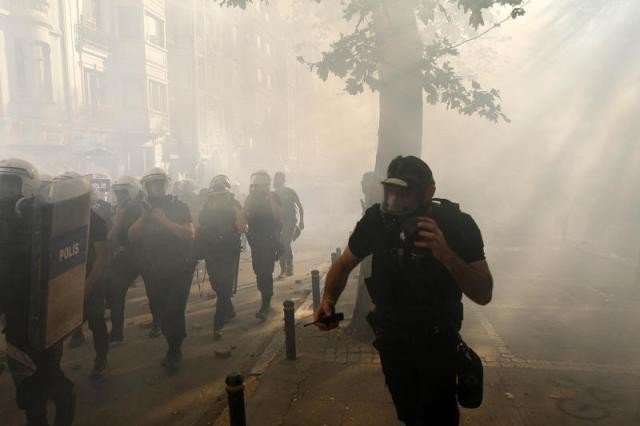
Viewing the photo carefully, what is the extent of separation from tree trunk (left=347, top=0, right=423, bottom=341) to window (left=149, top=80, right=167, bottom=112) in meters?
20.7

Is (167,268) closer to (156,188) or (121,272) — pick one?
(156,188)

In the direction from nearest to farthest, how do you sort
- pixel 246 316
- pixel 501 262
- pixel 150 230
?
1. pixel 150 230
2. pixel 246 316
3. pixel 501 262

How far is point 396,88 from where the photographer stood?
20.1ft

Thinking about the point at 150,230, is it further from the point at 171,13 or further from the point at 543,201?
the point at 171,13

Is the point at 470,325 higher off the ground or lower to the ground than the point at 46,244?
lower

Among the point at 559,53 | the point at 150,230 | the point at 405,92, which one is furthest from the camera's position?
the point at 559,53

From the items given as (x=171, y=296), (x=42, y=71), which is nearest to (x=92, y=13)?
(x=42, y=71)

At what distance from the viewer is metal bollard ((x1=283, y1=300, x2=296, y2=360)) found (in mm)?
5211

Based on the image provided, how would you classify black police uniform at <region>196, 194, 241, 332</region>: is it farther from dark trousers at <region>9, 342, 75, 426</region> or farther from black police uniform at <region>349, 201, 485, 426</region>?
black police uniform at <region>349, 201, 485, 426</region>

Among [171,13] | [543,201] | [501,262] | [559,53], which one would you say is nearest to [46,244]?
[501,262]

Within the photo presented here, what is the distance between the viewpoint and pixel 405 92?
6.09 meters

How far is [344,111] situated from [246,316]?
4668 centimetres

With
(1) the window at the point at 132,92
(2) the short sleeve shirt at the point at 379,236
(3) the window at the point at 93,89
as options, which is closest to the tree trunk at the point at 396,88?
(2) the short sleeve shirt at the point at 379,236

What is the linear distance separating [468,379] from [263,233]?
467cm
